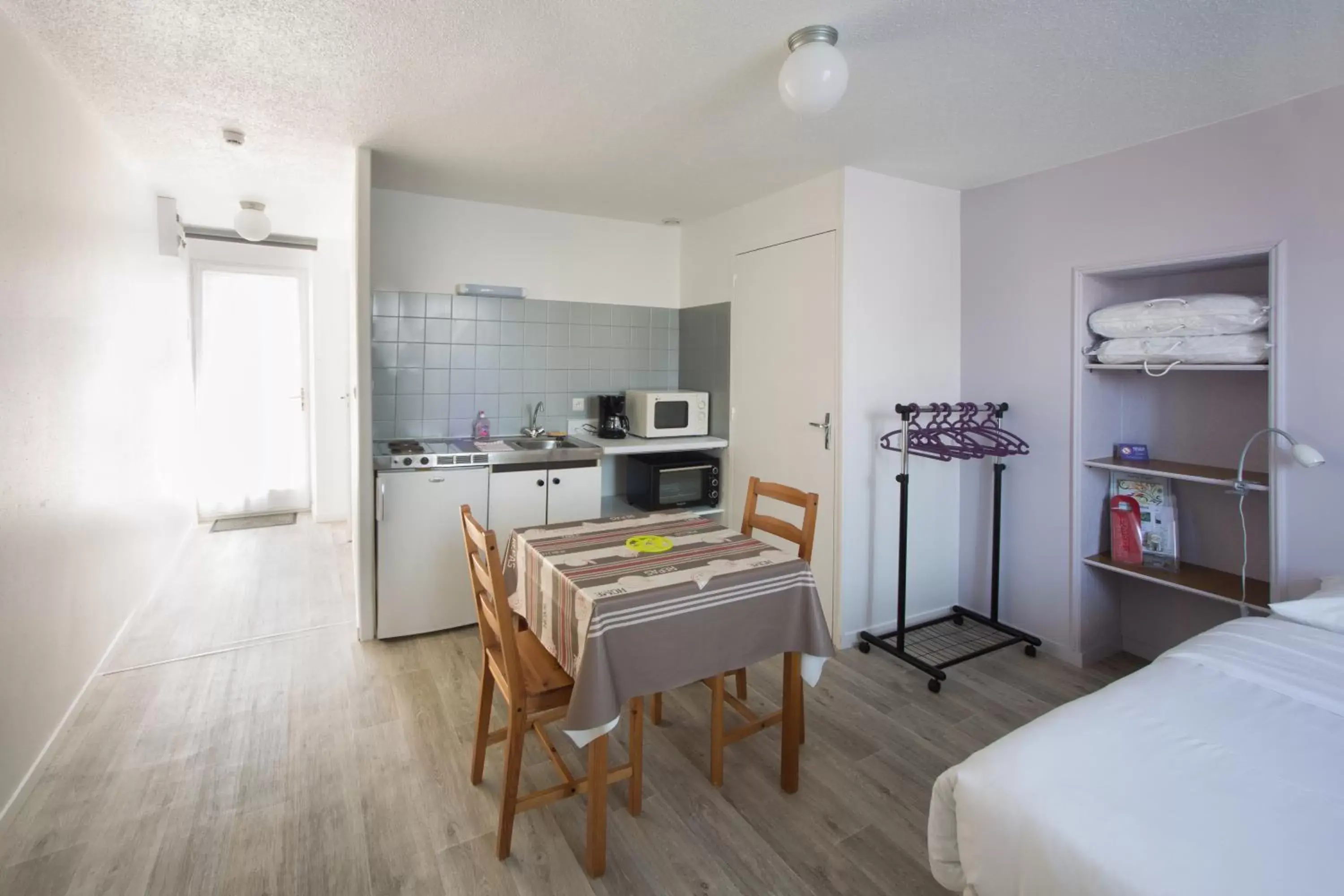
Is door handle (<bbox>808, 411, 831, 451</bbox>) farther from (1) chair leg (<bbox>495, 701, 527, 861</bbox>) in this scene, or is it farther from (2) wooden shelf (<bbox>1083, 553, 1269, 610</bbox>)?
(1) chair leg (<bbox>495, 701, 527, 861</bbox>)

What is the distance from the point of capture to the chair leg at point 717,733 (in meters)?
2.04

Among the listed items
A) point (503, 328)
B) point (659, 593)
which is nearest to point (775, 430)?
point (503, 328)

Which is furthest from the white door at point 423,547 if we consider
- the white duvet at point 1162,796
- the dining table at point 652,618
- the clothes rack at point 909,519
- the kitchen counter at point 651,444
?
the white duvet at point 1162,796

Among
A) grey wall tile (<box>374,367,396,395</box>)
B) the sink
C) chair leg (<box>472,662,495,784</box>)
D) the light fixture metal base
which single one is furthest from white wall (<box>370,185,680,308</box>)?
chair leg (<box>472,662,495,784</box>)

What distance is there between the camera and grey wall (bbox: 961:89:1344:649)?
88.6 inches

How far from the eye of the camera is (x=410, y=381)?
3.74m

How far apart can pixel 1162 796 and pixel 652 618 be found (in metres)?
1.06

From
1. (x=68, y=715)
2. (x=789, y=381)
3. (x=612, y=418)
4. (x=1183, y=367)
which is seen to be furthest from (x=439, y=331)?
(x=1183, y=367)

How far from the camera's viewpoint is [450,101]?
2.45 meters

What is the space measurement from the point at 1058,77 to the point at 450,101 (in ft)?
6.98

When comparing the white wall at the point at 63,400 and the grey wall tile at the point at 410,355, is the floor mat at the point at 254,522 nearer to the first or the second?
the white wall at the point at 63,400

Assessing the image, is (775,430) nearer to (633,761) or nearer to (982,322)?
(982,322)

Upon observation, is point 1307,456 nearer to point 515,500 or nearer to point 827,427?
point 827,427

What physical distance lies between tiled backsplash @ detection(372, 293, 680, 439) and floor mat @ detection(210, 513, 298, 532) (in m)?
2.39
